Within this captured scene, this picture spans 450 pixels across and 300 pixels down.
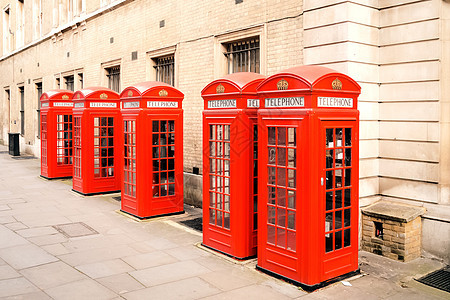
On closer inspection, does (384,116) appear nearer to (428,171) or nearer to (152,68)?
(428,171)

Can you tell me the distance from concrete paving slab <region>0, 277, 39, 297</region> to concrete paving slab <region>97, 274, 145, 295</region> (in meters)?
0.84

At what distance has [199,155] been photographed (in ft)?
35.2

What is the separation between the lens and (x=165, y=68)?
40.8 ft

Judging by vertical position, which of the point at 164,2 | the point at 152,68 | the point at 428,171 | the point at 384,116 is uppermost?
the point at 164,2

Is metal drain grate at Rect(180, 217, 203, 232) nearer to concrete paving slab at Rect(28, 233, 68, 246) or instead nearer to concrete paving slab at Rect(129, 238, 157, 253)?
concrete paving slab at Rect(129, 238, 157, 253)

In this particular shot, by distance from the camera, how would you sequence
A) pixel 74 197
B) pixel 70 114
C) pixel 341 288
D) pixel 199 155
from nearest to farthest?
pixel 341 288
pixel 199 155
pixel 74 197
pixel 70 114

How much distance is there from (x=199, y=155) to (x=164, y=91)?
225 cm

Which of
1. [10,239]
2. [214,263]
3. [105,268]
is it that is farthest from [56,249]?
[214,263]

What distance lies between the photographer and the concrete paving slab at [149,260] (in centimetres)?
633

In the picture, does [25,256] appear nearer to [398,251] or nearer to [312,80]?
[312,80]

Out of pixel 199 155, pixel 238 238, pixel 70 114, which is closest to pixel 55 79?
pixel 70 114

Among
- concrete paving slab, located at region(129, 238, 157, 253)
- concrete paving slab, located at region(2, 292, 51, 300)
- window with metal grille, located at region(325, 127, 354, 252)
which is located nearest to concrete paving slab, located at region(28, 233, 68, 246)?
concrete paving slab, located at region(129, 238, 157, 253)

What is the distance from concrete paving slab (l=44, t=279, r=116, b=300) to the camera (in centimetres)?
516

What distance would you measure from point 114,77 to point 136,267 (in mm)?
10368
